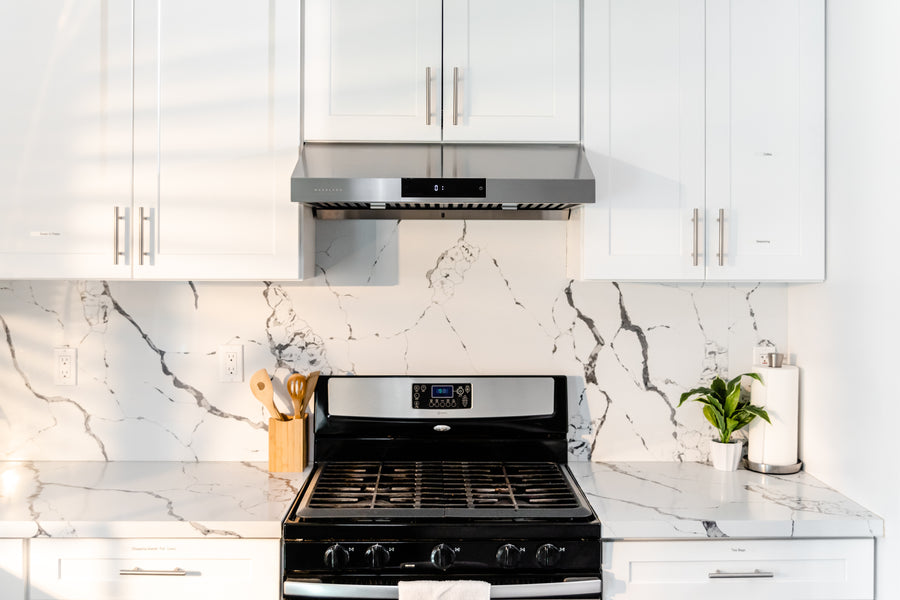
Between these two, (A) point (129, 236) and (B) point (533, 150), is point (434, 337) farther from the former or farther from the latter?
(A) point (129, 236)

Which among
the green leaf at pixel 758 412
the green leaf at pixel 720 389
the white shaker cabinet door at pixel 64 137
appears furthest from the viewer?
the green leaf at pixel 720 389

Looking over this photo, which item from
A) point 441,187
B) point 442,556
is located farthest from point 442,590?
point 441,187

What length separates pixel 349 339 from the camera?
2.34 m

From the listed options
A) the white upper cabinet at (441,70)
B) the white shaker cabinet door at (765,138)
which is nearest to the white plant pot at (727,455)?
the white shaker cabinet door at (765,138)

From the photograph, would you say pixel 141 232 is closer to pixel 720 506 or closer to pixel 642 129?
pixel 642 129

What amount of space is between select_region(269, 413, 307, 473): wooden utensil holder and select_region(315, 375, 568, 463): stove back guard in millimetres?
91

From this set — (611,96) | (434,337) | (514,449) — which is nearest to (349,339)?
(434,337)

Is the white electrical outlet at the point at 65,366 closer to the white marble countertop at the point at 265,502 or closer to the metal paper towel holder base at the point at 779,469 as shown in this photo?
the white marble countertop at the point at 265,502

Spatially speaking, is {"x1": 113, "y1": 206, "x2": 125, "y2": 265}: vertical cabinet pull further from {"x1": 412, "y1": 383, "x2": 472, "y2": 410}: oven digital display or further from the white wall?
the white wall

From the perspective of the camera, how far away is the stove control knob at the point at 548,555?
1.72m

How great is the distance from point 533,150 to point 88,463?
5.70ft

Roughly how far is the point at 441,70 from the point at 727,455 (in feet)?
4.84

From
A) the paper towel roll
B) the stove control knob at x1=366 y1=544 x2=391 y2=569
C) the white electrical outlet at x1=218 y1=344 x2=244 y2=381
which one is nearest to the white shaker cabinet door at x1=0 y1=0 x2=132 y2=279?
the white electrical outlet at x1=218 y1=344 x2=244 y2=381

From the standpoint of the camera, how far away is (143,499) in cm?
191
